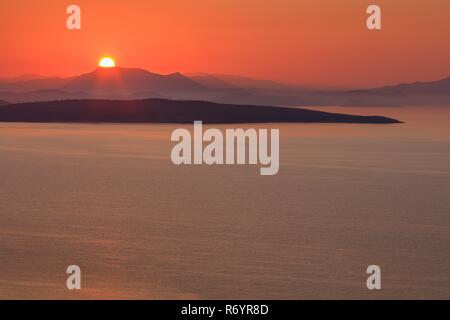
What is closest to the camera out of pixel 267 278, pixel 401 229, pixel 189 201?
pixel 267 278

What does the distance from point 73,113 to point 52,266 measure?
353 ft

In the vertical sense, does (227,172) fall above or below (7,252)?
above

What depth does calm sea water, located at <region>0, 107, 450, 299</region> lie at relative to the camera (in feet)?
43.8

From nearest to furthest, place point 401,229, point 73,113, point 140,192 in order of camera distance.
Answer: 1. point 401,229
2. point 140,192
3. point 73,113

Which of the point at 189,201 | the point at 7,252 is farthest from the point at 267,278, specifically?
the point at 189,201

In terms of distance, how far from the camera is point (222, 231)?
18.5 m

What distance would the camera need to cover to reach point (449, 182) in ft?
97.2

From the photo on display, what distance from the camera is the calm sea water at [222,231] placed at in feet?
43.8

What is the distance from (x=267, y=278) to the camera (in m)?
13.7

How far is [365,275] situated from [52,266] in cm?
495
